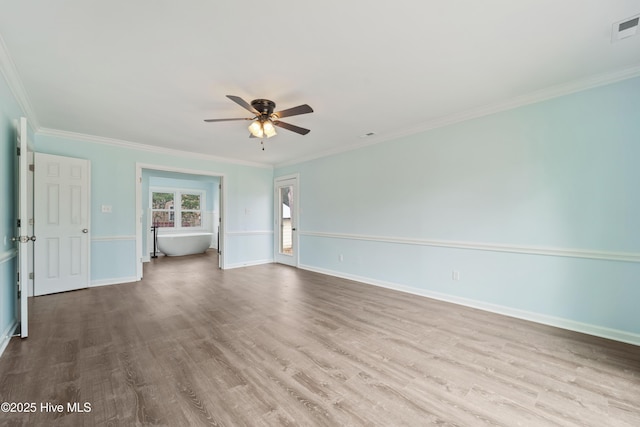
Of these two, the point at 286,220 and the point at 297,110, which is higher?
the point at 297,110

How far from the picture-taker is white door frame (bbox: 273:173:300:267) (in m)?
6.29

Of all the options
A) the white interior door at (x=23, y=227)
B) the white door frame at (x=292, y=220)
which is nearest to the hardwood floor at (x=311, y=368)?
the white interior door at (x=23, y=227)

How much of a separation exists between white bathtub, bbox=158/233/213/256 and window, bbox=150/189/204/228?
738mm

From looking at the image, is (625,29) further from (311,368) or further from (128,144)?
(128,144)

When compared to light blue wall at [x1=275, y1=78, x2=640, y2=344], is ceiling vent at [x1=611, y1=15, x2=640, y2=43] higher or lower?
higher

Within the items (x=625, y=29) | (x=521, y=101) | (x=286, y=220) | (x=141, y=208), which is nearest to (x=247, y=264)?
(x=286, y=220)

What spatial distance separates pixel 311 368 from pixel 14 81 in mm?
3871

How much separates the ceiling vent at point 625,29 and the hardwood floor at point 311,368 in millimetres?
2599

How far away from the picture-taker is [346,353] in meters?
2.37

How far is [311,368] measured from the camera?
2137 millimetres

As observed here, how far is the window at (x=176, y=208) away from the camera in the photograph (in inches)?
347

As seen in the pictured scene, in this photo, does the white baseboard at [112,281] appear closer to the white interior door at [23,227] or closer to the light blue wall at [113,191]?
the light blue wall at [113,191]

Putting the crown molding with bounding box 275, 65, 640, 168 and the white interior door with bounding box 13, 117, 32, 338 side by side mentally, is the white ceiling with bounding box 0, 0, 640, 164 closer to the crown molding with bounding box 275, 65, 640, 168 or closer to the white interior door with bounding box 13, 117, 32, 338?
the crown molding with bounding box 275, 65, 640, 168

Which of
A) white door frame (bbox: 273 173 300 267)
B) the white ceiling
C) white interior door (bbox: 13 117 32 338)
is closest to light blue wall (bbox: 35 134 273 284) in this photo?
the white ceiling
